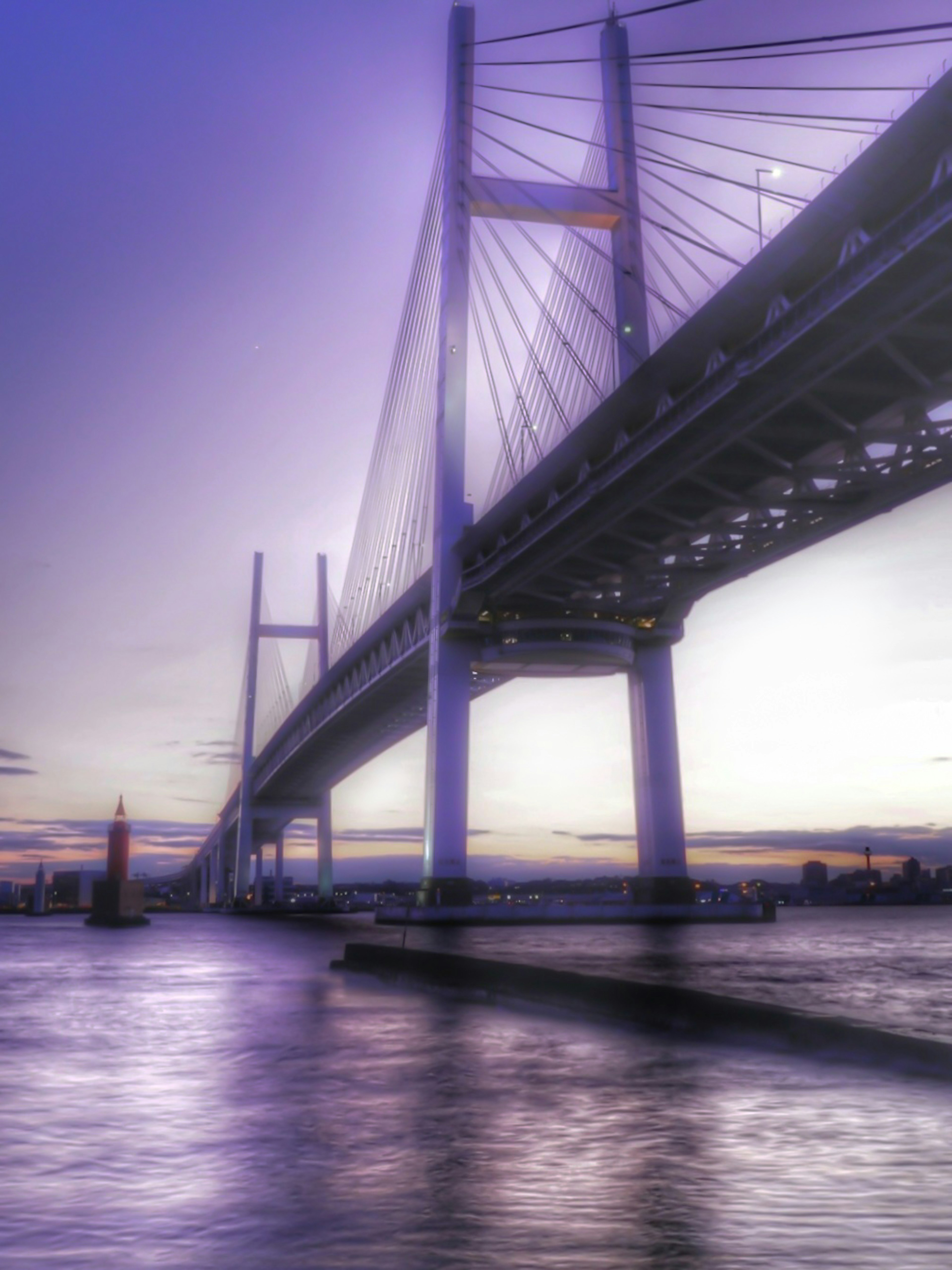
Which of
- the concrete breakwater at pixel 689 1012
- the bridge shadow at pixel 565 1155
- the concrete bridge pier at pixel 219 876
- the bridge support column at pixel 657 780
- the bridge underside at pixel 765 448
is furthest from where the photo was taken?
the concrete bridge pier at pixel 219 876

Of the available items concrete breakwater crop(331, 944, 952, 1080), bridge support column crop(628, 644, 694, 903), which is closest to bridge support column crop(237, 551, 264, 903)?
bridge support column crop(628, 644, 694, 903)

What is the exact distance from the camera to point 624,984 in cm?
988

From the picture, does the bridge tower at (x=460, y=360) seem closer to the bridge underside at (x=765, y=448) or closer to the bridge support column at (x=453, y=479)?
the bridge support column at (x=453, y=479)

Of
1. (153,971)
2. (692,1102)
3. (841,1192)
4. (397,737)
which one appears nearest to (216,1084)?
(692,1102)

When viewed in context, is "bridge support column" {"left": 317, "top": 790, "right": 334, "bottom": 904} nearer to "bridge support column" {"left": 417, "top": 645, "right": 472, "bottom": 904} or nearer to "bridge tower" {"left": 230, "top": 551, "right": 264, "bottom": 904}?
"bridge tower" {"left": 230, "top": 551, "right": 264, "bottom": 904}

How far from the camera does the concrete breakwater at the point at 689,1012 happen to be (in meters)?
7.05

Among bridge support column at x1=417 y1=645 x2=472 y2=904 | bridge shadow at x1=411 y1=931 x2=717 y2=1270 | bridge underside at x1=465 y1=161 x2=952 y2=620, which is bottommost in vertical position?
bridge shadow at x1=411 y1=931 x2=717 y2=1270

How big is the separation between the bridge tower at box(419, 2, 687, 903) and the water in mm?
31446

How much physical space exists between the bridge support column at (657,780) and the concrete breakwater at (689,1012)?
3222 centimetres

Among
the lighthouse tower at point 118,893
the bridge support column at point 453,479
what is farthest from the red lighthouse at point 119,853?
the bridge support column at point 453,479

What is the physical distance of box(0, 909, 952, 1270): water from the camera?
3.26 meters

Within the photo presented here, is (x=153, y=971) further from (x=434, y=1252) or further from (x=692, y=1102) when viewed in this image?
(x=434, y=1252)

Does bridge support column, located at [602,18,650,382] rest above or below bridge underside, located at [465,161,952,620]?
above

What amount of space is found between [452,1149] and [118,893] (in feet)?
283
